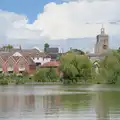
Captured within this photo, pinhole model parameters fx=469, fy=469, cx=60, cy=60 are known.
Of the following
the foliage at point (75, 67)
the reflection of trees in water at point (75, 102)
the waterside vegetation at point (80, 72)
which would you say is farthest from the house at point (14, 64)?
the reflection of trees in water at point (75, 102)

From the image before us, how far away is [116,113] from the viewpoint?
29.1m

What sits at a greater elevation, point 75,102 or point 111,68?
point 111,68

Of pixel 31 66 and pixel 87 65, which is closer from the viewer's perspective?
pixel 87 65

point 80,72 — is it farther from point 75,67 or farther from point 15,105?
point 15,105

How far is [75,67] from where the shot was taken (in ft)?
316

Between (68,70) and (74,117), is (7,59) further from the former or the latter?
(74,117)

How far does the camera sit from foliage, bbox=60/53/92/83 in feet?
313

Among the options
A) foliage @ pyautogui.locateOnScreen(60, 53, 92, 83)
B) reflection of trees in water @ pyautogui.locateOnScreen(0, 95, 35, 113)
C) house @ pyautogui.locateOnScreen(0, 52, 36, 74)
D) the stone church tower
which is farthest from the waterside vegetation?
the stone church tower

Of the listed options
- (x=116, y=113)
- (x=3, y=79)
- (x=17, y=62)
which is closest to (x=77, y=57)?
(x=3, y=79)

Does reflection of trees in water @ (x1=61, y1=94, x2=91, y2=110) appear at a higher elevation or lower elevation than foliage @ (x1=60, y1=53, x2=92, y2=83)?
lower

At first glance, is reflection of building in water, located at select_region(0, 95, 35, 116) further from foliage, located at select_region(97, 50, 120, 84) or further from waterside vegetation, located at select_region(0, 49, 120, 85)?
waterside vegetation, located at select_region(0, 49, 120, 85)

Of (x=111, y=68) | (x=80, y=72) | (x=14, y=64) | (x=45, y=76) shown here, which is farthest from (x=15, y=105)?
(x=14, y=64)

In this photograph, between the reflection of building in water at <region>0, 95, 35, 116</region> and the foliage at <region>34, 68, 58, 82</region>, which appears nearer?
the reflection of building in water at <region>0, 95, 35, 116</region>

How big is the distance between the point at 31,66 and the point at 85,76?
29780 mm
